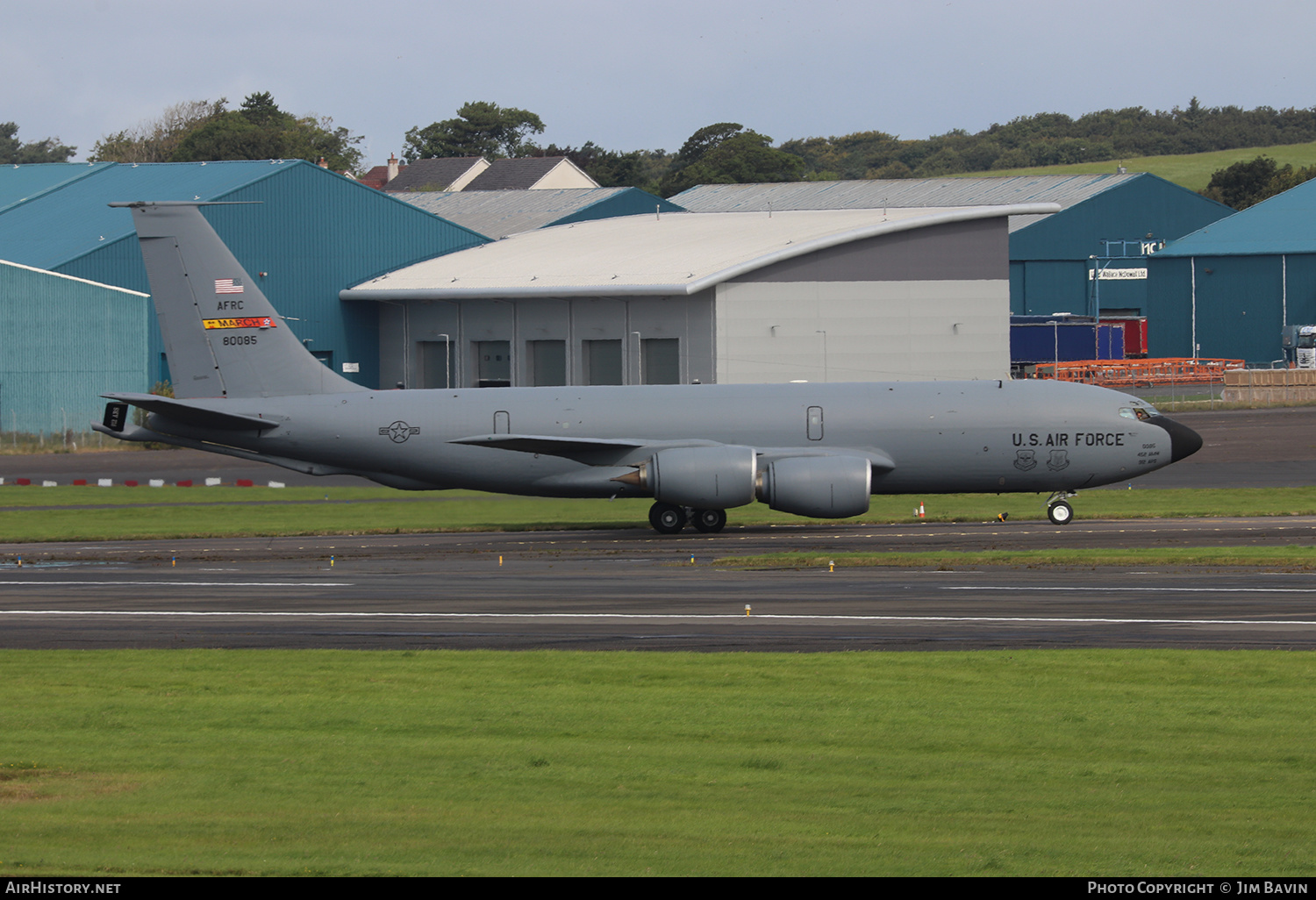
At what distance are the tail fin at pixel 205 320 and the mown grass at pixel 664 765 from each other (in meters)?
22.9

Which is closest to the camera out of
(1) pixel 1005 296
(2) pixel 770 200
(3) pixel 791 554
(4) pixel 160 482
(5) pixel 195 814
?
(5) pixel 195 814

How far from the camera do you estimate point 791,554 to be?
35156 millimetres

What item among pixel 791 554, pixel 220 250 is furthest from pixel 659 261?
pixel 791 554

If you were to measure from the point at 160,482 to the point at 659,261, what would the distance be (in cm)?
3461

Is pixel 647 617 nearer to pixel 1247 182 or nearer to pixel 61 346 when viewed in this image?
pixel 61 346

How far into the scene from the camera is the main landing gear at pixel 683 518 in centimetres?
4231

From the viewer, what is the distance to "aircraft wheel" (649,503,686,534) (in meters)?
42.3

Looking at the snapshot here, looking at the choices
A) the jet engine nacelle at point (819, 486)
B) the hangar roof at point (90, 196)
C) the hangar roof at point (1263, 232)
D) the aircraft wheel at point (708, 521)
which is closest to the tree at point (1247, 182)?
the hangar roof at point (1263, 232)

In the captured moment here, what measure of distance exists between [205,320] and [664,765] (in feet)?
107

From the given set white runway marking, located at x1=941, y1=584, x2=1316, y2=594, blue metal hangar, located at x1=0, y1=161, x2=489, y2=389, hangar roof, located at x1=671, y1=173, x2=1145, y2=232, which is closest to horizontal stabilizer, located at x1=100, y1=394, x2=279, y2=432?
white runway marking, located at x1=941, y1=584, x2=1316, y2=594

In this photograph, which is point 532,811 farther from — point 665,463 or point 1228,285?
point 1228,285

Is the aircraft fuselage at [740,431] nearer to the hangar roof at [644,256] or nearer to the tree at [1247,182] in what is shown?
the hangar roof at [644,256]

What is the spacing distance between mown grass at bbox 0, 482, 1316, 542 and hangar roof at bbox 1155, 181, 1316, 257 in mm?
83384

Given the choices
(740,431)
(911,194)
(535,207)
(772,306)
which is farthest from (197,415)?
(911,194)
